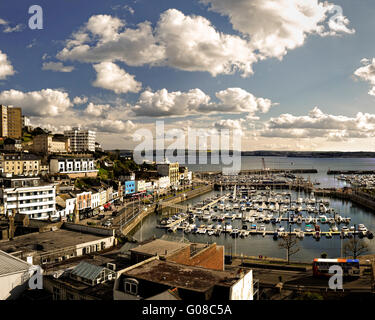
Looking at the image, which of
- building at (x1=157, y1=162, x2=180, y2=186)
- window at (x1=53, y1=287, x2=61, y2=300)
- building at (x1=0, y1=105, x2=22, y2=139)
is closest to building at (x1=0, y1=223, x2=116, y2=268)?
window at (x1=53, y1=287, x2=61, y2=300)

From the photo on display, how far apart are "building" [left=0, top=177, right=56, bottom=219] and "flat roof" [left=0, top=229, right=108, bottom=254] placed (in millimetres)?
10341

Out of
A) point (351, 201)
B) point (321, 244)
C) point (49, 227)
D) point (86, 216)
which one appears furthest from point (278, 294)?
point (351, 201)

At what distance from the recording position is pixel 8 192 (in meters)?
23.1

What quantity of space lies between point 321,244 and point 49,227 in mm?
17621

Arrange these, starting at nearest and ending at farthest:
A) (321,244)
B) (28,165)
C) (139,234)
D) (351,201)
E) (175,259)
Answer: (175,259)
(321,244)
(139,234)
(28,165)
(351,201)

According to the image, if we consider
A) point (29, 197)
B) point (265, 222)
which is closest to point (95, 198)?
point (29, 197)

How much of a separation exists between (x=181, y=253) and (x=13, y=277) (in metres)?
4.45

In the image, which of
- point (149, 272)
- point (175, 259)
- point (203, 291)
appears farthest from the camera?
point (175, 259)

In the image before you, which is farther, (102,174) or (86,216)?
(102,174)

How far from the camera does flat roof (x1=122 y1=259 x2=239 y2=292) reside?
653cm

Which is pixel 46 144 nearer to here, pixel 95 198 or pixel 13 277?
pixel 95 198

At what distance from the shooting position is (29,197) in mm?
23969

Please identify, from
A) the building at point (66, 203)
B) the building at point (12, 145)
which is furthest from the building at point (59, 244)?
the building at point (12, 145)

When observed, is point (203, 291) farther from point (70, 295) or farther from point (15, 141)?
point (15, 141)
